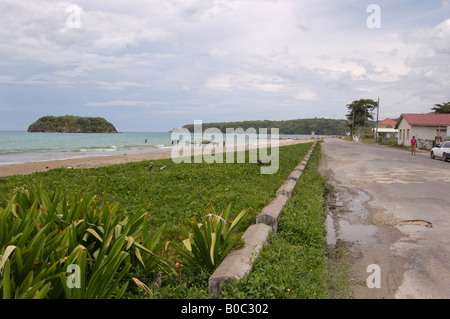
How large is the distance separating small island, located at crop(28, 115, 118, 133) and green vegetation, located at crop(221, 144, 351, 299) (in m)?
145

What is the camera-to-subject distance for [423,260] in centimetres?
427

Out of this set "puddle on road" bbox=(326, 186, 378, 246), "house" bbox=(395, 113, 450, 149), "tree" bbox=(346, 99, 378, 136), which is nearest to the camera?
"puddle on road" bbox=(326, 186, 378, 246)

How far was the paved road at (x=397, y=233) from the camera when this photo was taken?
3600 millimetres

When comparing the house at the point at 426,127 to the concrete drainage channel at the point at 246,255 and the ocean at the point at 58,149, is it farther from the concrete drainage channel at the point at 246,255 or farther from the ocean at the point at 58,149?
the concrete drainage channel at the point at 246,255

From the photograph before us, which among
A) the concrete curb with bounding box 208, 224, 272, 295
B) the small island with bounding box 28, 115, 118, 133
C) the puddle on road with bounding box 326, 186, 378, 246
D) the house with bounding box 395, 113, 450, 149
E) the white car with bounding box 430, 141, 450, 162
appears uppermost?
the small island with bounding box 28, 115, 118, 133

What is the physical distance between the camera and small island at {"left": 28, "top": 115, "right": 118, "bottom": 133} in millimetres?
134250

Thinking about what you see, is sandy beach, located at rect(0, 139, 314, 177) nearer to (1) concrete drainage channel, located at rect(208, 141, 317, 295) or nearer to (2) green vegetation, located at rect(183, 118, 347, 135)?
(1) concrete drainage channel, located at rect(208, 141, 317, 295)

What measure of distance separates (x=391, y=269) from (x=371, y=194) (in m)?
5.36

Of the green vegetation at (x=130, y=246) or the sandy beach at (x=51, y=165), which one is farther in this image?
the sandy beach at (x=51, y=165)

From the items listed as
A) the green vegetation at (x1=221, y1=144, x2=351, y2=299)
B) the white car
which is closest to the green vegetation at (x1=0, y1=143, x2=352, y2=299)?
the green vegetation at (x1=221, y1=144, x2=351, y2=299)

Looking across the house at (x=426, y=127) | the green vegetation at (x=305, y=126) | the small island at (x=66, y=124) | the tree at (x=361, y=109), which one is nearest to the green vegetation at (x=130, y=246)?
the house at (x=426, y=127)

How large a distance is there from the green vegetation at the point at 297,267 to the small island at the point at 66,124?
145 meters
